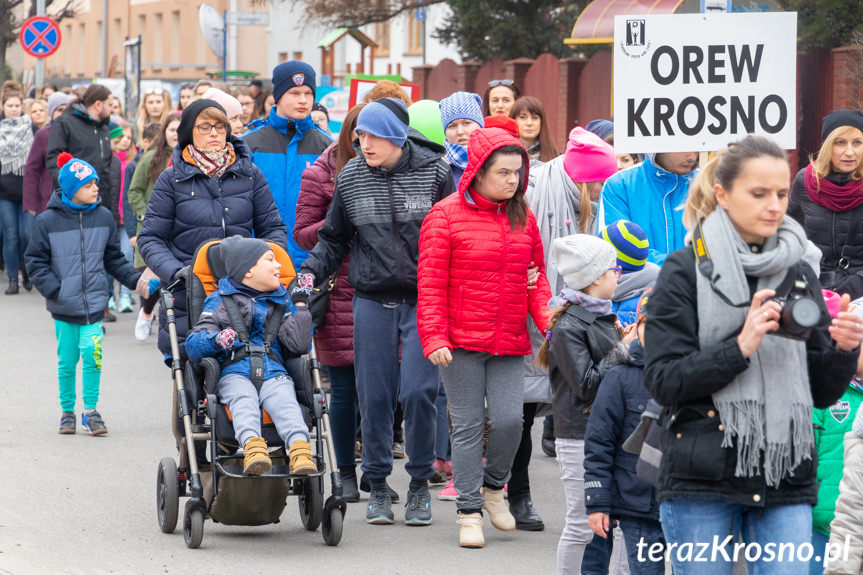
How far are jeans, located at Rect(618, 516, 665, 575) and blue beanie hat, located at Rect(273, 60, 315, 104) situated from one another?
471 centimetres

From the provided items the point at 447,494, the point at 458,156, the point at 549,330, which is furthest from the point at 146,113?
the point at 549,330

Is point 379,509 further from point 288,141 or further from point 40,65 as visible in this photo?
point 40,65

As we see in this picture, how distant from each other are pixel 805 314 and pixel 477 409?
10.8ft

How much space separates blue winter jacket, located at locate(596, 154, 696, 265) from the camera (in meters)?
7.16

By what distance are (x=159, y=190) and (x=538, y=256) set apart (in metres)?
2.20

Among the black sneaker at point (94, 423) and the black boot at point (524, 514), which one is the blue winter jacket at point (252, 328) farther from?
the black sneaker at point (94, 423)

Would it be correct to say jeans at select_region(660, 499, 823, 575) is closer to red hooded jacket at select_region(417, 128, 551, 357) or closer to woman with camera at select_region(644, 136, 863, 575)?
woman with camera at select_region(644, 136, 863, 575)

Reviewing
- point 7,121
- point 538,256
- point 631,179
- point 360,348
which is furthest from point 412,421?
point 7,121

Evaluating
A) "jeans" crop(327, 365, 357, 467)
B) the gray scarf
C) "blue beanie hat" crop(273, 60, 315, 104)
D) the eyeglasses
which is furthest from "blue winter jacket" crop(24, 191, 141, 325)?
the gray scarf

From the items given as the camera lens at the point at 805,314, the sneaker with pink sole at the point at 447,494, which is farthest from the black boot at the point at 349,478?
the camera lens at the point at 805,314

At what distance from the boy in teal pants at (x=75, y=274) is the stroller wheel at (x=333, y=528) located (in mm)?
3303

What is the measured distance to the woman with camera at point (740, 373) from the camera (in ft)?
13.9

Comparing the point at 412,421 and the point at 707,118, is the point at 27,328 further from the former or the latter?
the point at 707,118

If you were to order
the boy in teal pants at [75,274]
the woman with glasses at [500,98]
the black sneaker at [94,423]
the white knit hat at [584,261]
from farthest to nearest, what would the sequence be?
the woman with glasses at [500,98]
the boy in teal pants at [75,274]
the black sneaker at [94,423]
the white knit hat at [584,261]
